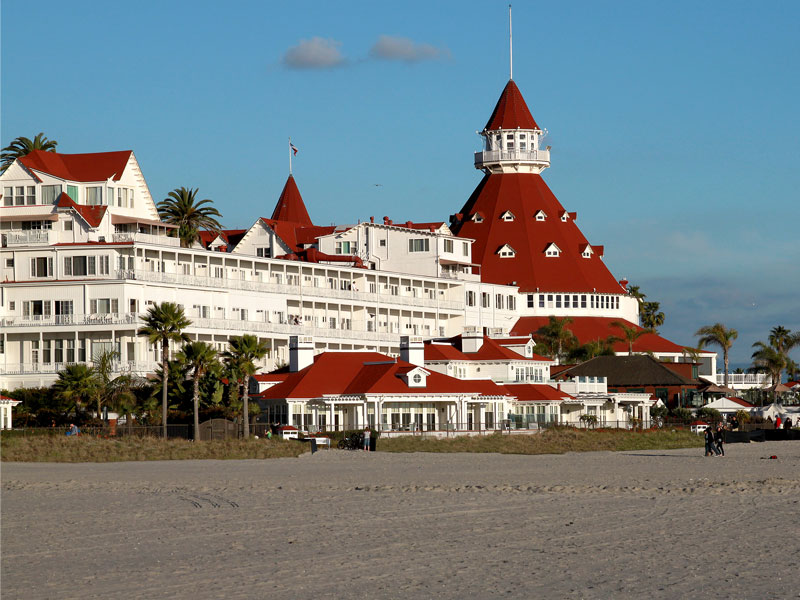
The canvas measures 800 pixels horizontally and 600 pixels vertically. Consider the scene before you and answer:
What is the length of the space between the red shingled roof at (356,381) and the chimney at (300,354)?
1291 millimetres

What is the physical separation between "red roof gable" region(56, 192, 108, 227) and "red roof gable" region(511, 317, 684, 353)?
35247 millimetres

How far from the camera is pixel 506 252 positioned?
378 ft

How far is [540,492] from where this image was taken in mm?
31938

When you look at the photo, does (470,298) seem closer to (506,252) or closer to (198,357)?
(506,252)

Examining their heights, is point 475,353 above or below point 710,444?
above

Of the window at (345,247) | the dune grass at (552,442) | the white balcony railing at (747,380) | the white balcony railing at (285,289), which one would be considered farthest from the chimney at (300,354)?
the white balcony railing at (747,380)

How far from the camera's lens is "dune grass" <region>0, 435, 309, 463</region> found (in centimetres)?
5078

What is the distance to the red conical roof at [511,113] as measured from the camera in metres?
122

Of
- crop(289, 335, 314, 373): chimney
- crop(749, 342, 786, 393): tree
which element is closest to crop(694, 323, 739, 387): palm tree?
crop(749, 342, 786, 393): tree

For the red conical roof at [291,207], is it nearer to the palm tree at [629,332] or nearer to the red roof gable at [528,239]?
the red roof gable at [528,239]

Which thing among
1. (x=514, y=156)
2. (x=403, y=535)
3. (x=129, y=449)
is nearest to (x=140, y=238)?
(x=129, y=449)

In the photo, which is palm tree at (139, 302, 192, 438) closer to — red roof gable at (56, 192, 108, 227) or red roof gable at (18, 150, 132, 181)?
red roof gable at (56, 192, 108, 227)

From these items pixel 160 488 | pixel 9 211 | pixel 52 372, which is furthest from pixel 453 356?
pixel 160 488

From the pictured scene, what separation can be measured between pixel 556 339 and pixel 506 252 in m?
12.6
